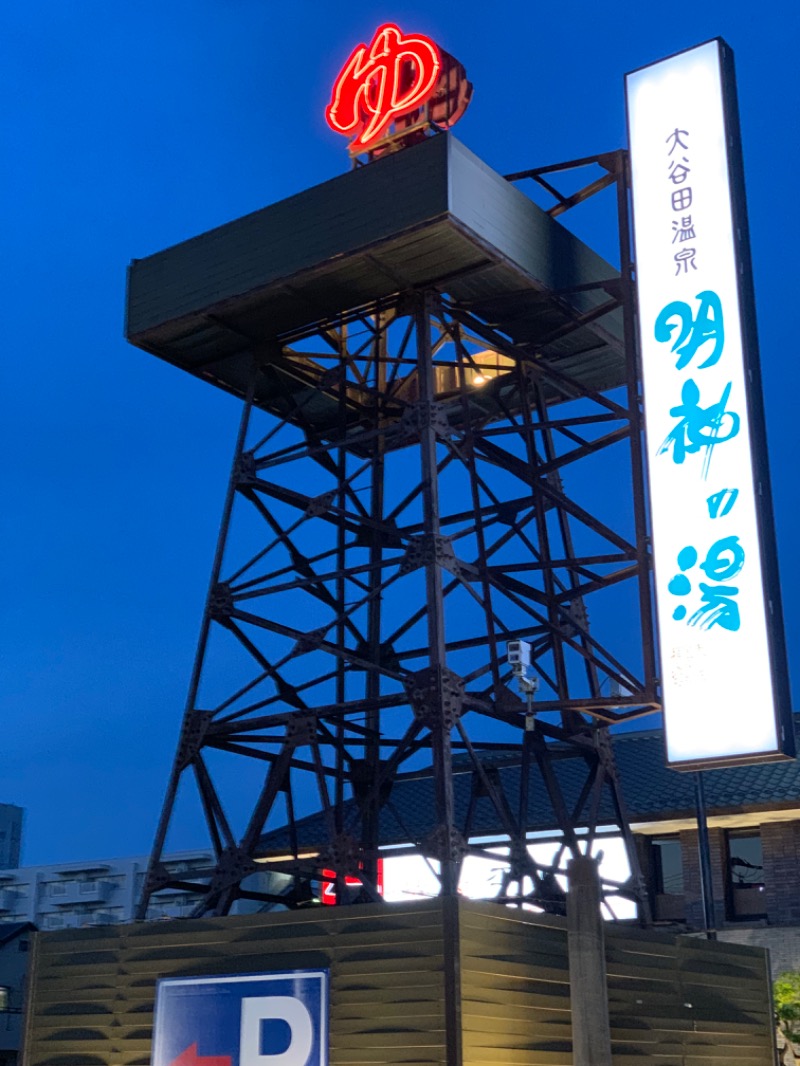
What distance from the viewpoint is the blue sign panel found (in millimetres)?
20875

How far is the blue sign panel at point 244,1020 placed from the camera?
20875mm

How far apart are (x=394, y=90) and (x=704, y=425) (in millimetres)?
9431

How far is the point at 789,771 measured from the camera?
38906 mm

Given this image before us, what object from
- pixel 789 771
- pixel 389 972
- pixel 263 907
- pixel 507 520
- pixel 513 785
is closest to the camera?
pixel 389 972

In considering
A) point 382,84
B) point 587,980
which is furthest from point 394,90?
point 587,980

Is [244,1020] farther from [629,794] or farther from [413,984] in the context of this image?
[629,794]

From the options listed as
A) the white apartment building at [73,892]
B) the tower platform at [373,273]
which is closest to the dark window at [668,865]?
the tower platform at [373,273]

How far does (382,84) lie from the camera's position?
28422 millimetres

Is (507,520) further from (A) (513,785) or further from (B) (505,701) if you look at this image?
(A) (513,785)

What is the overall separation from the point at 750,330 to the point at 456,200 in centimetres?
513

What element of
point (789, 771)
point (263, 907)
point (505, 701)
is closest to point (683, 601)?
point (505, 701)

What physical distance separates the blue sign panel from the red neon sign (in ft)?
50.7

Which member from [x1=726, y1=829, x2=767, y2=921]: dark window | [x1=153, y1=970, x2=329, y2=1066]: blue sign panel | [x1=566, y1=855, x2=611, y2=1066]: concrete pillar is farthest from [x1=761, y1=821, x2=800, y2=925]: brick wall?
[x1=566, y1=855, x2=611, y2=1066]: concrete pillar

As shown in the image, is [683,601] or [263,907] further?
[263,907]
